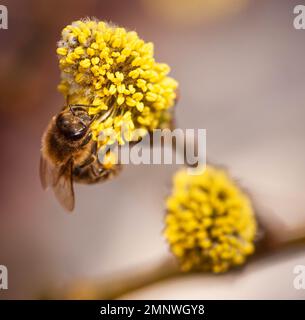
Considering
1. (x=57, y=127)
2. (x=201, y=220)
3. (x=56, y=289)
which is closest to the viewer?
(x=57, y=127)

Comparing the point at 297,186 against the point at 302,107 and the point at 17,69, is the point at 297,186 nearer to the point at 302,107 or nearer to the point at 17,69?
the point at 302,107

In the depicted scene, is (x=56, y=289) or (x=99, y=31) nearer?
(x=99, y=31)

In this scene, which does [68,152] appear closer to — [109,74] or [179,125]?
[109,74]

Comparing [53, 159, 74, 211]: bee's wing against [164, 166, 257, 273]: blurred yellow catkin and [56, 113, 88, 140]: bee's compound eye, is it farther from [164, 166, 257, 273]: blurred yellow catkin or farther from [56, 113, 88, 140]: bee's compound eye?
[164, 166, 257, 273]: blurred yellow catkin

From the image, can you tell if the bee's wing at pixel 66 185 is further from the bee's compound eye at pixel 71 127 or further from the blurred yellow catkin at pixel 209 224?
the blurred yellow catkin at pixel 209 224

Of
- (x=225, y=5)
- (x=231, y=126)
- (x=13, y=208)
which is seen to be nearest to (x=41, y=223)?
(x=13, y=208)

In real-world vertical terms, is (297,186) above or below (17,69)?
below

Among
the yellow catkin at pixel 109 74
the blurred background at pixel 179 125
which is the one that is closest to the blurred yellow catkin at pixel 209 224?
the blurred background at pixel 179 125
